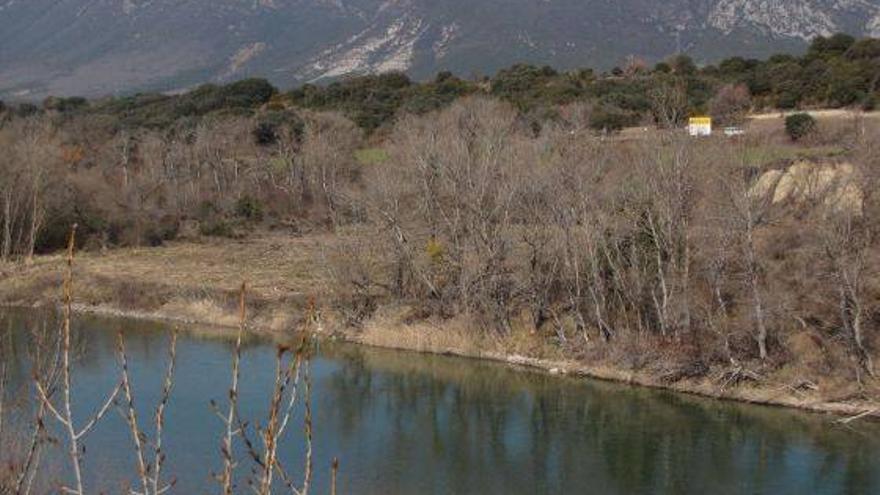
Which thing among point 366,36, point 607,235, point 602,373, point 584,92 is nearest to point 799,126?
point 607,235

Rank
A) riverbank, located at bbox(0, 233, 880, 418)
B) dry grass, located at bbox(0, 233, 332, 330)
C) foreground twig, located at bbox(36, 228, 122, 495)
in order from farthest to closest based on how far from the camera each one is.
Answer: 1. dry grass, located at bbox(0, 233, 332, 330)
2. riverbank, located at bbox(0, 233, 880, 418)
3. foreground twig, located at bbox(36, 228, 122, 495)

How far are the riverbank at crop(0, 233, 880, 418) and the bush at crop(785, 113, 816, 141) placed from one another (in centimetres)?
1615

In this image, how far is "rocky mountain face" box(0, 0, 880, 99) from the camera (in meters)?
93.1

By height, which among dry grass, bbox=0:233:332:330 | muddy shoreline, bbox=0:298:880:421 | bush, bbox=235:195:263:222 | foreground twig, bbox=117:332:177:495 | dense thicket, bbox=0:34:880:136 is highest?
dense thicket, bbox=0:34:880:136

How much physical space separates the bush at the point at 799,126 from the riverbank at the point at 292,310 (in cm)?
1615

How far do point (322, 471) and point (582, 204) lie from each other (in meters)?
11.0

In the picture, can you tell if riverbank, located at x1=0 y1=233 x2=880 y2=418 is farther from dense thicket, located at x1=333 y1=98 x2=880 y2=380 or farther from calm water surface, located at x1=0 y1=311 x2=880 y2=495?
calm water surface, located at x1=0 y1=311 x2=880 y2=495

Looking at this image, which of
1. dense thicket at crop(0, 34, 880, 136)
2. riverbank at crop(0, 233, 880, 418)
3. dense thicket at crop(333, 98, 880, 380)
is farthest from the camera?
dense thicket at crop(0, 34, 880, 136)

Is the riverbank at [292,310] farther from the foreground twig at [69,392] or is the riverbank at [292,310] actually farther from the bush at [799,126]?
the foreground twig at [69,392]

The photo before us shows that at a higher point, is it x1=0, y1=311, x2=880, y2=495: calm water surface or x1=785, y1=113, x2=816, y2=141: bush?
x1=785, y1=113, x2=816, y2=141: bush

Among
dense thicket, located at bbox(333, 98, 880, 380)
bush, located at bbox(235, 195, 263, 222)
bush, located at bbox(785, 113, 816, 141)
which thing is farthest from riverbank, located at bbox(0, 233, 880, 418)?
bush, located at bbox(785, 113, 816, 141)

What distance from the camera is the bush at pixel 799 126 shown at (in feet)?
139

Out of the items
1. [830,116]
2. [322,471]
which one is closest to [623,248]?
[322,471]

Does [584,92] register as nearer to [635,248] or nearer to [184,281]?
[184,281]
